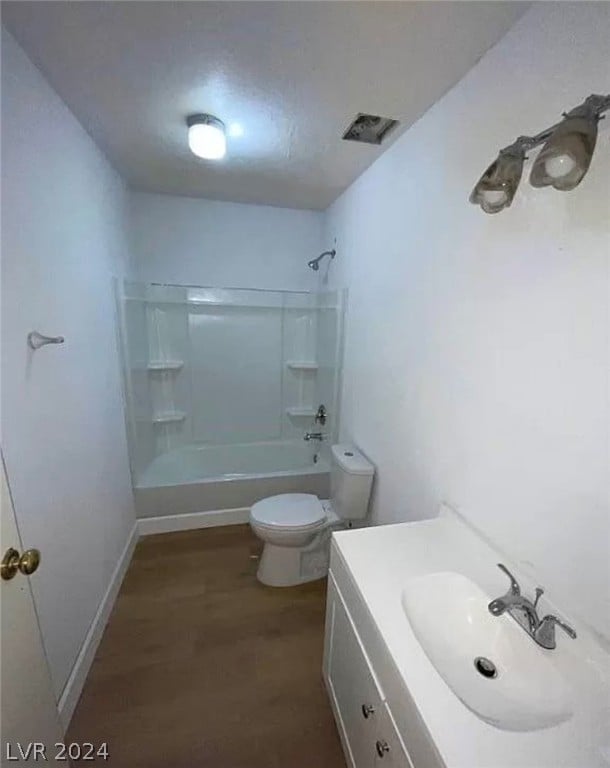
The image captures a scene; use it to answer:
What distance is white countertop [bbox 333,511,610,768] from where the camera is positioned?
65 cm

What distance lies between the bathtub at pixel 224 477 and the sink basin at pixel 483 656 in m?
1.64

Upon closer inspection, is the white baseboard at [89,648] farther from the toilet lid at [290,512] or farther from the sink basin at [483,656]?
the sink basin at [483,656]

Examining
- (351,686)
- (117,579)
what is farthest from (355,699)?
(117,579)

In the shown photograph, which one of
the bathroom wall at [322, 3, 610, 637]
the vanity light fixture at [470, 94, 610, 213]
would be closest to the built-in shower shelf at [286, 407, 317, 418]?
the bathroom wall at [322, 3, 610, 637]

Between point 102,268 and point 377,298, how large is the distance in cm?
145

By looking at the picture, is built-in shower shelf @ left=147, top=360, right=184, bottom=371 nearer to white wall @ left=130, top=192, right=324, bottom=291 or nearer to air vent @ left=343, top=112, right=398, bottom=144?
white wall @ left=130, top=192, right=324, bottom=291

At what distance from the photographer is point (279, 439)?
10.6ft

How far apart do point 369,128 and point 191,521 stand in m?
2.55

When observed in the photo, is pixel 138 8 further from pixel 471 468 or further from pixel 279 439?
pixel 279 439

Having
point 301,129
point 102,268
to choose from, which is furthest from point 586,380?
point 102,268

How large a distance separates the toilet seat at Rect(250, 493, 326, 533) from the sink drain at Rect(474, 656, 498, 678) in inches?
42.0

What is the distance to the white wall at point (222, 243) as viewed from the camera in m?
2.54

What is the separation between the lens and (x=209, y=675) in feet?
4.92

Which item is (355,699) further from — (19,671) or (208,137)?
(208,137)
